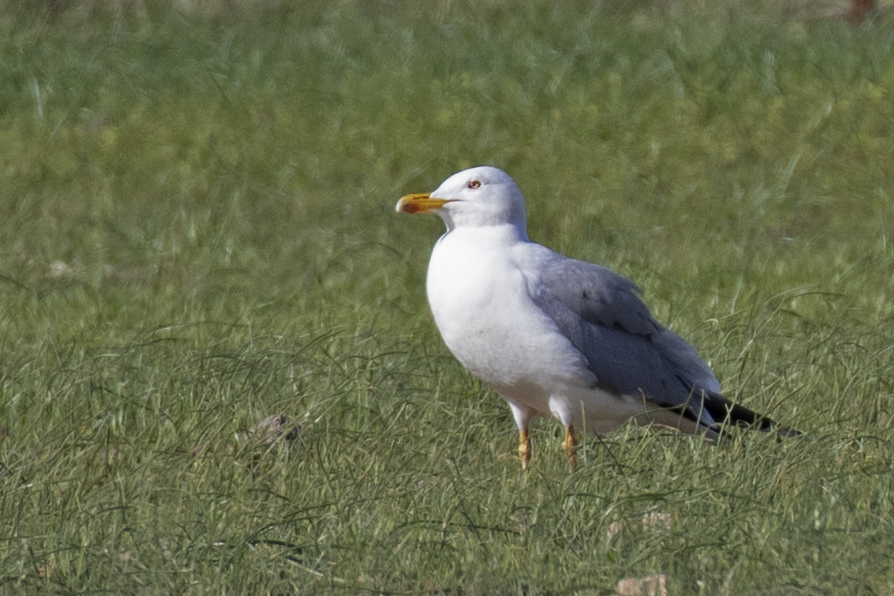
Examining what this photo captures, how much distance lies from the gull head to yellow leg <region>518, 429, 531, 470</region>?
0.64 m

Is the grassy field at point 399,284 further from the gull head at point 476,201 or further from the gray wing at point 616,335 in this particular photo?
the gull head at point 476,201

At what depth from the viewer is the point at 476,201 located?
480cm

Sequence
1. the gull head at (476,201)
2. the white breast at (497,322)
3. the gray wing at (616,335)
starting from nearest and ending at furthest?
the white breast at (497,322) < the gray wing at (616,335) < the gull head at (476,201)

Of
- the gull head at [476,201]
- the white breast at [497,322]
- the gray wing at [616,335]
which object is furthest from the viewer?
the gull head at [476,201]

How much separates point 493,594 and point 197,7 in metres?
9.70

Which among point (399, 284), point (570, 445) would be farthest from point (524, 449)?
point (399, 284)

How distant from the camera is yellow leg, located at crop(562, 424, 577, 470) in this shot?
468 centimetres

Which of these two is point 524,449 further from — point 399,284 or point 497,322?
point 399,284

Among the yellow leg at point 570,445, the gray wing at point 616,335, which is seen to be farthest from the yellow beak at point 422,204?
the yellow leg at point 570,445

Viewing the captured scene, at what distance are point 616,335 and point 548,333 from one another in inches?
14.4

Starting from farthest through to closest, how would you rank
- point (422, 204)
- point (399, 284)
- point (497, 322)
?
point (399, 284), point (422, 204), point (497, 322)

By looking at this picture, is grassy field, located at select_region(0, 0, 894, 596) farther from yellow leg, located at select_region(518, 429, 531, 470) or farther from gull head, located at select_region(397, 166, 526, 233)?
gull head, located at select_region(397, 166, 526, 233)

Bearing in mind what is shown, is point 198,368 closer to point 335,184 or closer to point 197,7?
point 335,184

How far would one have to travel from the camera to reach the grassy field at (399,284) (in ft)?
12.3
